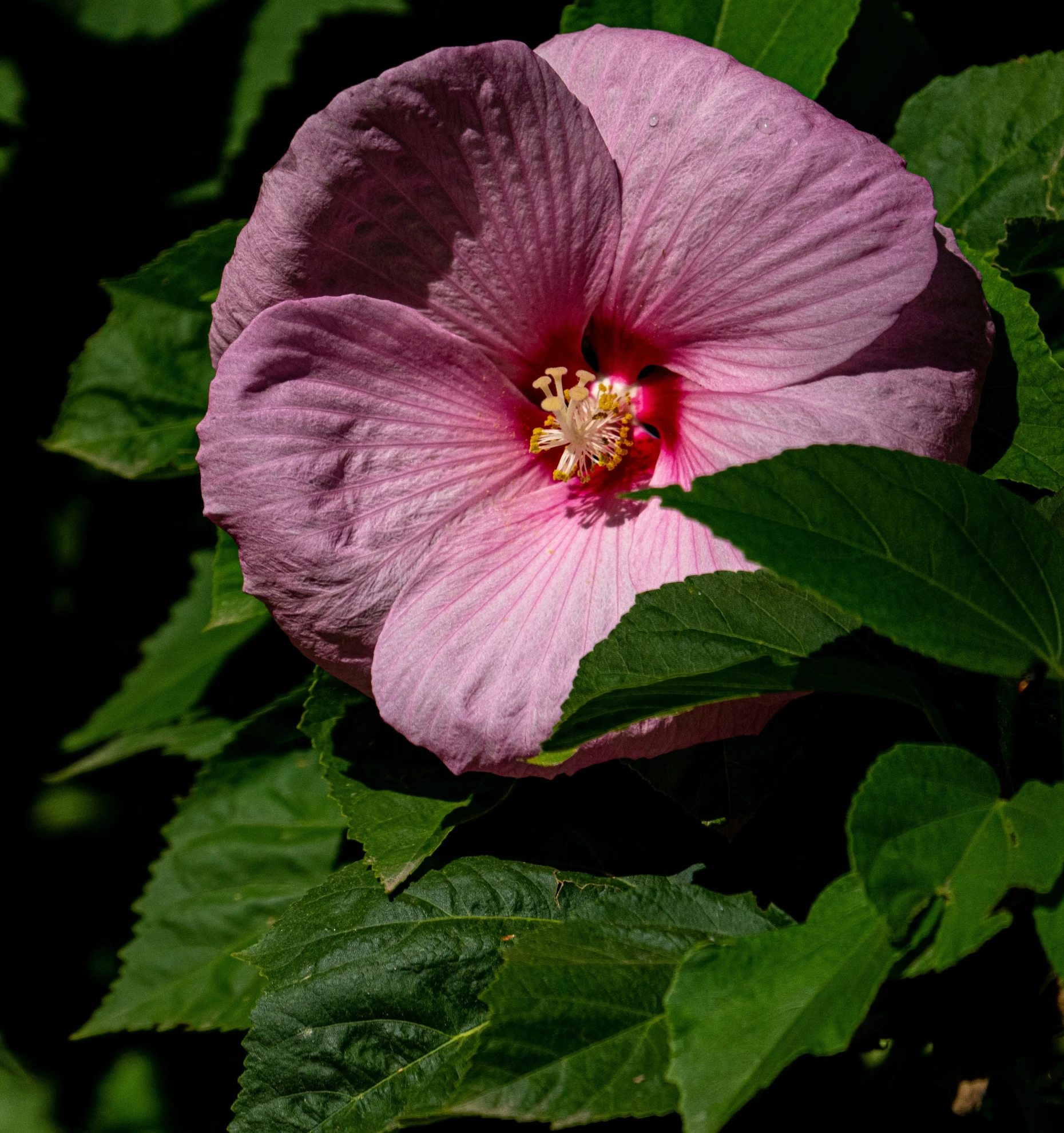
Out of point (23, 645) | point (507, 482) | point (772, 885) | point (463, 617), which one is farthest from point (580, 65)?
point (23, 645)

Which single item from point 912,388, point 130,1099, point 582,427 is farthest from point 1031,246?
point 130,1099

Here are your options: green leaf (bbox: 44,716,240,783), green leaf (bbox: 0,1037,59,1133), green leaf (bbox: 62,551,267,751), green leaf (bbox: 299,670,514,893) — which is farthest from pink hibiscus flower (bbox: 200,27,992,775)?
green leaf (bbox: 0,1037,59,1133)

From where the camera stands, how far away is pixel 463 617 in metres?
1.08

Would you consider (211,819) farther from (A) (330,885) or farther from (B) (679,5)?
(B) (679,5)

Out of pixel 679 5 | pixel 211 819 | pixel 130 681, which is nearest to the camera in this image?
pixel 679 5

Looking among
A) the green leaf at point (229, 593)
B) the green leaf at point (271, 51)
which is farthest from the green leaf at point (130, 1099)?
the green leaf at point (271, 51)

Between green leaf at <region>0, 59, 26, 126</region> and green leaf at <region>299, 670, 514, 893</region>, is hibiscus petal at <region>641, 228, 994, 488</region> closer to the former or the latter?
green leaf at <region>299, 670, 514, 893</region>

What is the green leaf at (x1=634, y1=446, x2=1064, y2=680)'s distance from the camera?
0.77m

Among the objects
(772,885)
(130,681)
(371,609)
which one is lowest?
(130,681)

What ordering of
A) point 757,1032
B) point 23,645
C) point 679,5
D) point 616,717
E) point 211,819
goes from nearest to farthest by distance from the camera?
point 757,1032, point 616,717, point 679,5, point 211,819, point 23,645

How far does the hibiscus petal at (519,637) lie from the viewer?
0.99 meters

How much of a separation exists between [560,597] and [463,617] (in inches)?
3.7

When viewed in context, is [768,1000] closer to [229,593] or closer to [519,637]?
[519,637]

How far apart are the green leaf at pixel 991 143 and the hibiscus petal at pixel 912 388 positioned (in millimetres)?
377
